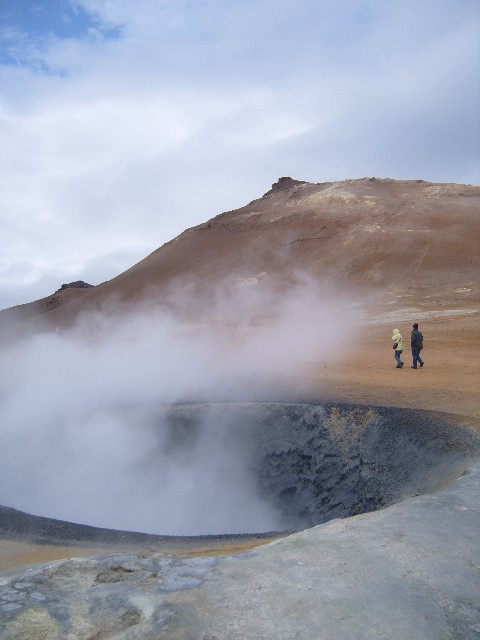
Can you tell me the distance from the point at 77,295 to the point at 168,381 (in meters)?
33.9

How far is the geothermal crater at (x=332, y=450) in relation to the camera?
7176 millimetres

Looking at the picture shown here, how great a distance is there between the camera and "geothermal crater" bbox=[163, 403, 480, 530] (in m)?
7.18

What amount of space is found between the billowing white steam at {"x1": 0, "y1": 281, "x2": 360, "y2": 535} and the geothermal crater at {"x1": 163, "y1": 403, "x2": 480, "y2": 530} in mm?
303

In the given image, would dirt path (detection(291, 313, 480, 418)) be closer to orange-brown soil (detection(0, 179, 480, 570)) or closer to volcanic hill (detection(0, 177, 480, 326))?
orange-brown soil (detection(0, 179, 480, 570))

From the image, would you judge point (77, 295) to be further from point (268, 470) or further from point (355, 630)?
point (355, 630)

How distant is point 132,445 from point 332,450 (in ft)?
14.1

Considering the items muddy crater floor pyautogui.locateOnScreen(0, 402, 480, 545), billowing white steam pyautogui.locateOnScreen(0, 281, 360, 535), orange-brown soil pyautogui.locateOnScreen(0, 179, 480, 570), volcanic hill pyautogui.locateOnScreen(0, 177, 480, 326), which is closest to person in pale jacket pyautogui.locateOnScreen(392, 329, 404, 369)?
orange-brown soil pyautogui.locateOnScreen(0, 179, 480, 570)

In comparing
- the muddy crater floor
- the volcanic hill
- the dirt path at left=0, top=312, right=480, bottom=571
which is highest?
the volcanic hill

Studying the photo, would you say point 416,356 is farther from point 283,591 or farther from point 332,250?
point 332,250

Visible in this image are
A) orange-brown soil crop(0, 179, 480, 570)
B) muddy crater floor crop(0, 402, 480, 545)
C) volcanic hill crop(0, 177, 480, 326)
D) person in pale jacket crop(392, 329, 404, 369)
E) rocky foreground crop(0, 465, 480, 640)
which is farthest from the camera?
volcanic hill crop(0, 177, 480, 326)

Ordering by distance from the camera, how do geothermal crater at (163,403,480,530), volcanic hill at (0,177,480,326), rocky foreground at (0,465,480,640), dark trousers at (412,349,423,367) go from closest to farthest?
rocky foreground at (0,465,480,640)
geothermal crater at (163,403,480,530)
dark trousers at (412,349,423,367)
volcanic hill at (0,177,480,326)

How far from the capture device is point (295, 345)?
1827 centimetres

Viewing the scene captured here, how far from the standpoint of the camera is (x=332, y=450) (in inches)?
347

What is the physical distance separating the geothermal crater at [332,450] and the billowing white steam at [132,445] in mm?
303
